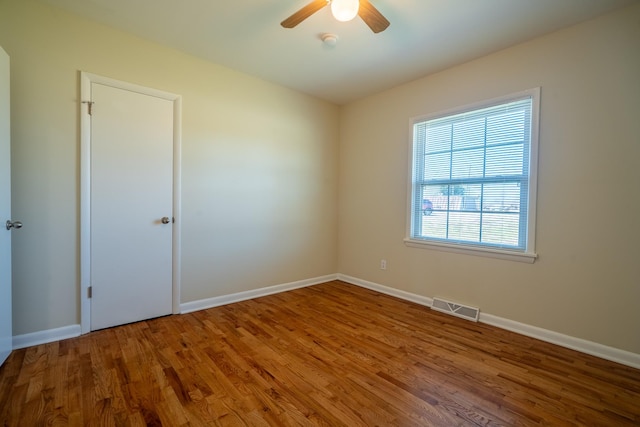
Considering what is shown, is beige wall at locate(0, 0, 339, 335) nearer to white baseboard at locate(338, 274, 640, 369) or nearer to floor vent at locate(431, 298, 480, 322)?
floor vent at locate(431, 298, 480, 322)

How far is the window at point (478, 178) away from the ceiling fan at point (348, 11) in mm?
1567

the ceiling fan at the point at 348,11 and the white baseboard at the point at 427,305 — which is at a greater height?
the ceiling fan at the point at 348,11

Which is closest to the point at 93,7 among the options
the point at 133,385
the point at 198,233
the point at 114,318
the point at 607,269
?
the point at 198,233

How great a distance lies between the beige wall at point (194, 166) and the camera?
7.54 ft

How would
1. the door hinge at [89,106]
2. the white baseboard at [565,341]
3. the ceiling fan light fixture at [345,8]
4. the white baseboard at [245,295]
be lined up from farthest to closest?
the white baseboard at [245,295]
the door hinge at [89,106]
the white baseboard at [565,341]
the ceiling fan light fixture at [345,8]

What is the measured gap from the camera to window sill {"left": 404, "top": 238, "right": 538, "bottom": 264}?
2.70 m

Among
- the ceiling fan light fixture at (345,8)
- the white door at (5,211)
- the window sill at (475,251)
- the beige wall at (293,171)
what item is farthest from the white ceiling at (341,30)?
the window sill at (475,251)

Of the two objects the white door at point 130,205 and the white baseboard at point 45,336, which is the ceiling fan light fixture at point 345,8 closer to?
the white door at point 130,205

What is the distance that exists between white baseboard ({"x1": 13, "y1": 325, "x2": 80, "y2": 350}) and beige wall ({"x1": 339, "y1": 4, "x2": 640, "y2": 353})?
11.5 feet

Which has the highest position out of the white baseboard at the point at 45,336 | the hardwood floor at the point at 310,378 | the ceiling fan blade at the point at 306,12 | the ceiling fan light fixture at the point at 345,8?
the ceiling fan blade at the point at 306,12

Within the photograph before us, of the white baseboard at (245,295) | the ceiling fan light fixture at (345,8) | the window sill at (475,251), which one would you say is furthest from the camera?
the white baseboard at (245,295)

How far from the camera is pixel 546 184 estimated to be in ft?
8.51

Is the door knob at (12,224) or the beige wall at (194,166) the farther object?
the beige wall at (194,166)

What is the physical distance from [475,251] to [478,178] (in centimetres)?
75
